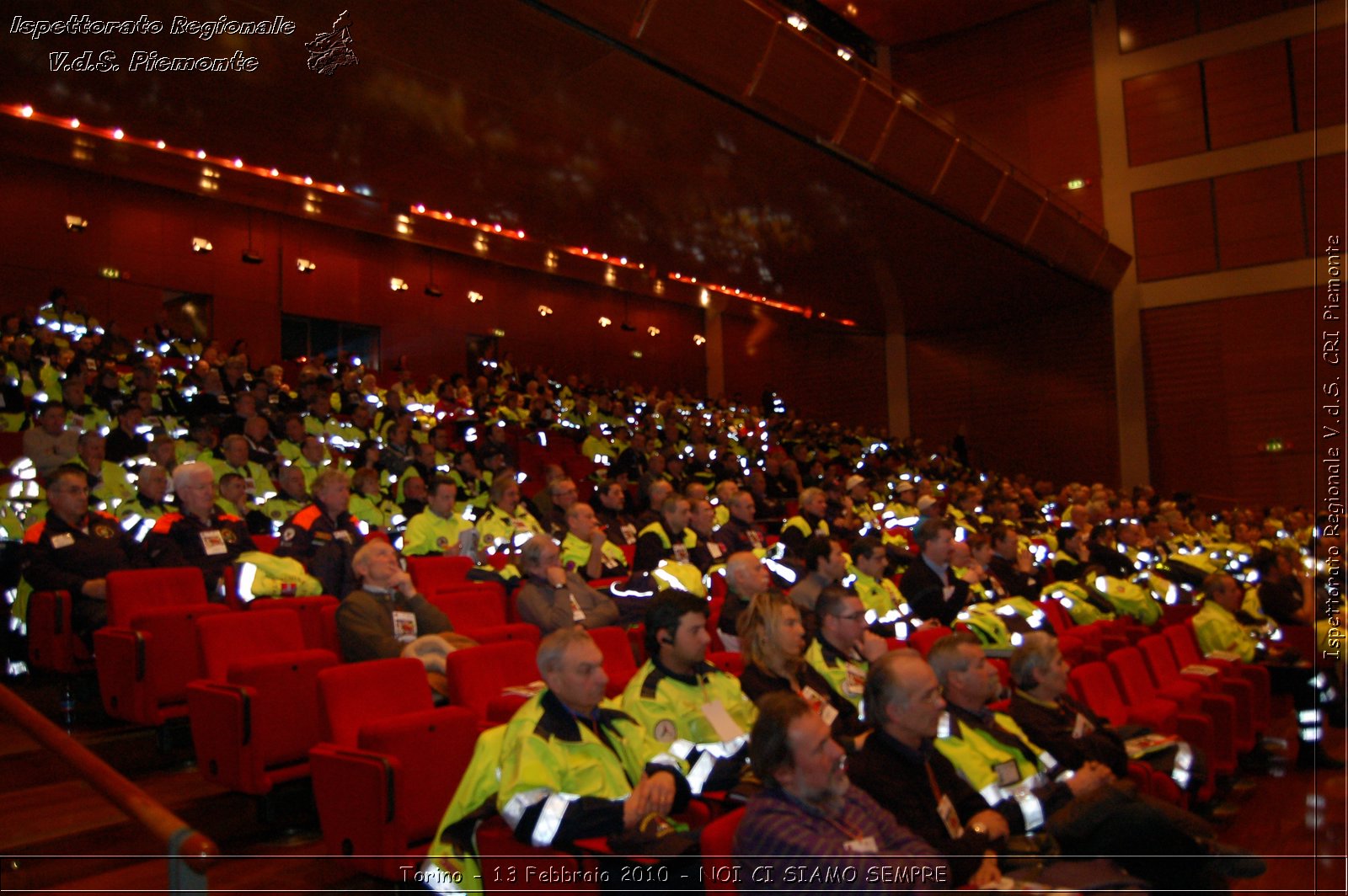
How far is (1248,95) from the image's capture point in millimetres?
11812

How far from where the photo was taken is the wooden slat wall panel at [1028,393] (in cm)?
1338

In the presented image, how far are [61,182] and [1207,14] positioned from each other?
13.7 meters

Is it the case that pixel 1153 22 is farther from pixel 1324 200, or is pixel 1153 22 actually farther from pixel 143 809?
pixel 143 809

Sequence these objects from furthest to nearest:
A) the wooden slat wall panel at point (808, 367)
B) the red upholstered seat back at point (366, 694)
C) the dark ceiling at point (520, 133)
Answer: the wooden slat wall panel at point (808, 367), the dark ceiling at point (520, 133), the red upholstered seat back at point (366, 694)

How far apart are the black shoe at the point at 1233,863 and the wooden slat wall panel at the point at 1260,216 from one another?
11599mm

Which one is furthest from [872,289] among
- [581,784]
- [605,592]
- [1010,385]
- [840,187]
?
[581,784]

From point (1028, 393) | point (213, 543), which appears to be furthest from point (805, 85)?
point (1028, 393)

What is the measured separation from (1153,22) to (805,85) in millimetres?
7769

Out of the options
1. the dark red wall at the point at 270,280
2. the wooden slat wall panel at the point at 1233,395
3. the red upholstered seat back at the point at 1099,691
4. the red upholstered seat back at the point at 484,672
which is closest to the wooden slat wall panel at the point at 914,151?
the wooden slat wall panel at the point at 1233,395

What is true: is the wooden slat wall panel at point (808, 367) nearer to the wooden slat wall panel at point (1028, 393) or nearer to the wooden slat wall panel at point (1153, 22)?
the wooden slat wall panel at point (1028, 393)

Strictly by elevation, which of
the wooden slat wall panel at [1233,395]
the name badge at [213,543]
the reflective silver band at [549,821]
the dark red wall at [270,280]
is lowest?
the reflective silver band at [549,821]

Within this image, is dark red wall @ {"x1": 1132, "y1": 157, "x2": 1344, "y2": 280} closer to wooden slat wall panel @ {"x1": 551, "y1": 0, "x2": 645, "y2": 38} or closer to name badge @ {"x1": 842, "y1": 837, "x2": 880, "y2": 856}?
wooden slat wall panel @ {"x1": 551, "y1": 0, "x2": 645, "y2": 38}

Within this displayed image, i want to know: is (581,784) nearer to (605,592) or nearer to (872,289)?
(605,592)

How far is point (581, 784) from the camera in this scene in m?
2.08
